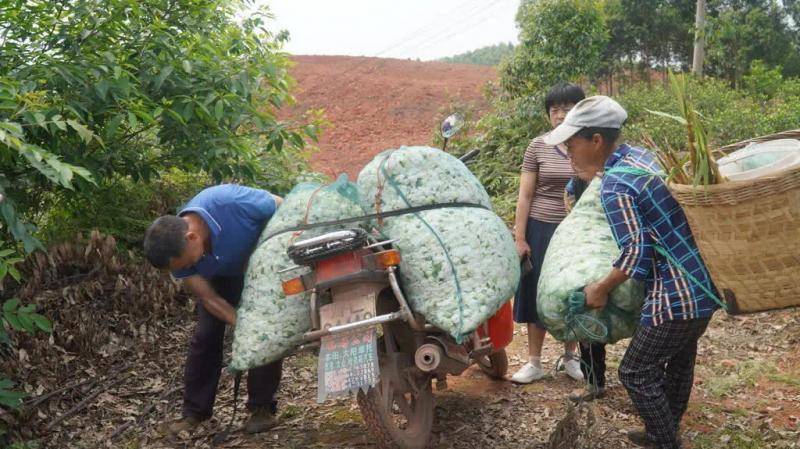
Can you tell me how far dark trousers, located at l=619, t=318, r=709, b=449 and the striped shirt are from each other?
120 centimetres

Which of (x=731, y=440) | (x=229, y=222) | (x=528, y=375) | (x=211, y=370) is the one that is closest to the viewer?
(x=229, y=222)

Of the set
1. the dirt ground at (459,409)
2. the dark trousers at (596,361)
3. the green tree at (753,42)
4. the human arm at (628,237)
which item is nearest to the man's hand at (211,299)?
the dirt ground at (459,409)

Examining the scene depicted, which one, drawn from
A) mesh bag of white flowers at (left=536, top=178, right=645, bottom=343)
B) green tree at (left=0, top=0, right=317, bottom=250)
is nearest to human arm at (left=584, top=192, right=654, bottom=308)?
mesh bag of white flowers at (left=536, top=178, right=645, bottom=343)

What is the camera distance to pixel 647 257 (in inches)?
122

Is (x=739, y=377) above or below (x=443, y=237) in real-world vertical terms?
below

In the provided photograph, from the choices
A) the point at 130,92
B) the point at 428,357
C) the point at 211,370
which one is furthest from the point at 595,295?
the point at 130,92

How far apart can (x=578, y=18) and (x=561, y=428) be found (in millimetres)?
8791

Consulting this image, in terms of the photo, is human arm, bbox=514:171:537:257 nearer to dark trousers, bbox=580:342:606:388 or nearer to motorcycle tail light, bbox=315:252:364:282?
dark trousers, bbox=580:342:606:388

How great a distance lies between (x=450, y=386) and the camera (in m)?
4.73

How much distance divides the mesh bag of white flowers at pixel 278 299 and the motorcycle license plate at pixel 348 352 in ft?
0.62

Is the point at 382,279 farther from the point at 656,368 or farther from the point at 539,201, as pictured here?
the point at 539,201

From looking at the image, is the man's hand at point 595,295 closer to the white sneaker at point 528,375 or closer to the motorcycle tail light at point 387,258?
the motorcycle tail light at point 387,258

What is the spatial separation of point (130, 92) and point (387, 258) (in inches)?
79.4

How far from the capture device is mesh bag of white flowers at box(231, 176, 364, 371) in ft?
11.1
